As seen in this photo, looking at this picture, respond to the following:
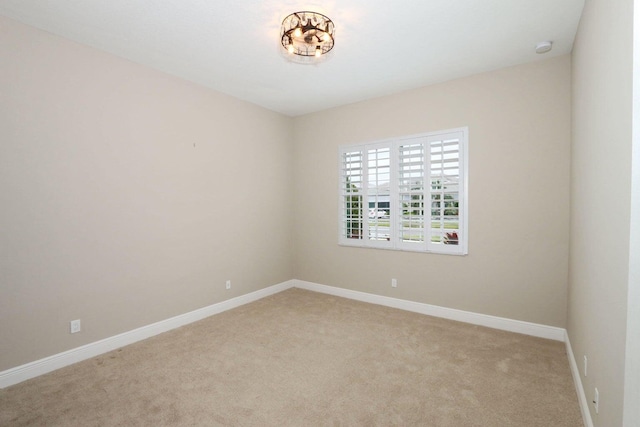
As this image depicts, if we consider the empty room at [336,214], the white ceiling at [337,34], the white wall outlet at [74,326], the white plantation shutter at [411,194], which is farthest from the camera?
the white plantation shutter at [411,194]

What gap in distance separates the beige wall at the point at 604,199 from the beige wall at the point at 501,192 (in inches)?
26.8

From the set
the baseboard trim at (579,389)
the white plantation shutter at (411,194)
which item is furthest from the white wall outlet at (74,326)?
the baseboard trim at (579,389)

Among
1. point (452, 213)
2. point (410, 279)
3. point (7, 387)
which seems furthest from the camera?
point (410, 279)

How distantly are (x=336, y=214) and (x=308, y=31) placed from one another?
2.67 meters

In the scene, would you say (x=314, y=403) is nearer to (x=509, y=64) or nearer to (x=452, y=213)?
(x=452, y=213)

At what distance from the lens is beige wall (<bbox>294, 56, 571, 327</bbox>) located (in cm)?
298

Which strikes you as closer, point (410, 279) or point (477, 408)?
point (477, 408)

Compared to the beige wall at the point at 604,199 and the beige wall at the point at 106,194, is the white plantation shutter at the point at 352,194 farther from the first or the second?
the beige wall at the point at 604,199

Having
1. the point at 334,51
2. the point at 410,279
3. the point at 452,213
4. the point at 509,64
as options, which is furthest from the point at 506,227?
the point at 334,51

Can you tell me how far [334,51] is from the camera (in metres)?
2.87

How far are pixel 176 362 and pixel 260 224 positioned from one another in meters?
2.20

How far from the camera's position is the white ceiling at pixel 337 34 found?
2.23 metres

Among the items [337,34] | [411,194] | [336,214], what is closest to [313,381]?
[411,194]

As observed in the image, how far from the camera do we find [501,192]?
3256 mm
